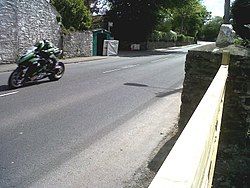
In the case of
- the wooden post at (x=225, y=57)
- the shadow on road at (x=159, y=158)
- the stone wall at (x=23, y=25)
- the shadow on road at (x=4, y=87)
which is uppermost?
the stone wall at (x=23, y=25)

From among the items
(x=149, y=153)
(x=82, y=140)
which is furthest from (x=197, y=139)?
(x=82, y=140)

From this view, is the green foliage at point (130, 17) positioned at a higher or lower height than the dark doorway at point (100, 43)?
higher

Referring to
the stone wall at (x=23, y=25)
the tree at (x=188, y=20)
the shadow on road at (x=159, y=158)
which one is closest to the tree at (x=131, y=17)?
→ the stone wall at (x=23, y=25)

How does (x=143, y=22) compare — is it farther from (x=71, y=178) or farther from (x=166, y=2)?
(x=71, y=178)

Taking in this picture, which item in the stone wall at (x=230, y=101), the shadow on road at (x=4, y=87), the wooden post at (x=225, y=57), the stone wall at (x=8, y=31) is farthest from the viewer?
the stone wall at (x=8, y=31)

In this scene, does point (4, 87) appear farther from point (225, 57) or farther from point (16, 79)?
point (225, 57)

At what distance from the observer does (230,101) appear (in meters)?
5.75

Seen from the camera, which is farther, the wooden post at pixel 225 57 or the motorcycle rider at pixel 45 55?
the motorcycle rider at pixel 45 55

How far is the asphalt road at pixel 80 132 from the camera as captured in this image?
4625mm

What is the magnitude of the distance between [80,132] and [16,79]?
522cm

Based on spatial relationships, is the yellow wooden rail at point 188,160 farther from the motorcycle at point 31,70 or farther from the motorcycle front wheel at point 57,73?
the motorcycle front wheel at point 57,73

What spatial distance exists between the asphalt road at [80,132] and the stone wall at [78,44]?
1282 cm

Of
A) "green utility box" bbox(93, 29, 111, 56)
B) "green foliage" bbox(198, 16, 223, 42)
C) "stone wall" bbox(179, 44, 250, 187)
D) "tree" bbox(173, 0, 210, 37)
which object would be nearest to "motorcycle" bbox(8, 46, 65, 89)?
"stone wall" bbox(179, 44, 250, 187)

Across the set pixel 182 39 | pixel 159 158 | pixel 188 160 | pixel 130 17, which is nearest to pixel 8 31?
pixel 159 158
